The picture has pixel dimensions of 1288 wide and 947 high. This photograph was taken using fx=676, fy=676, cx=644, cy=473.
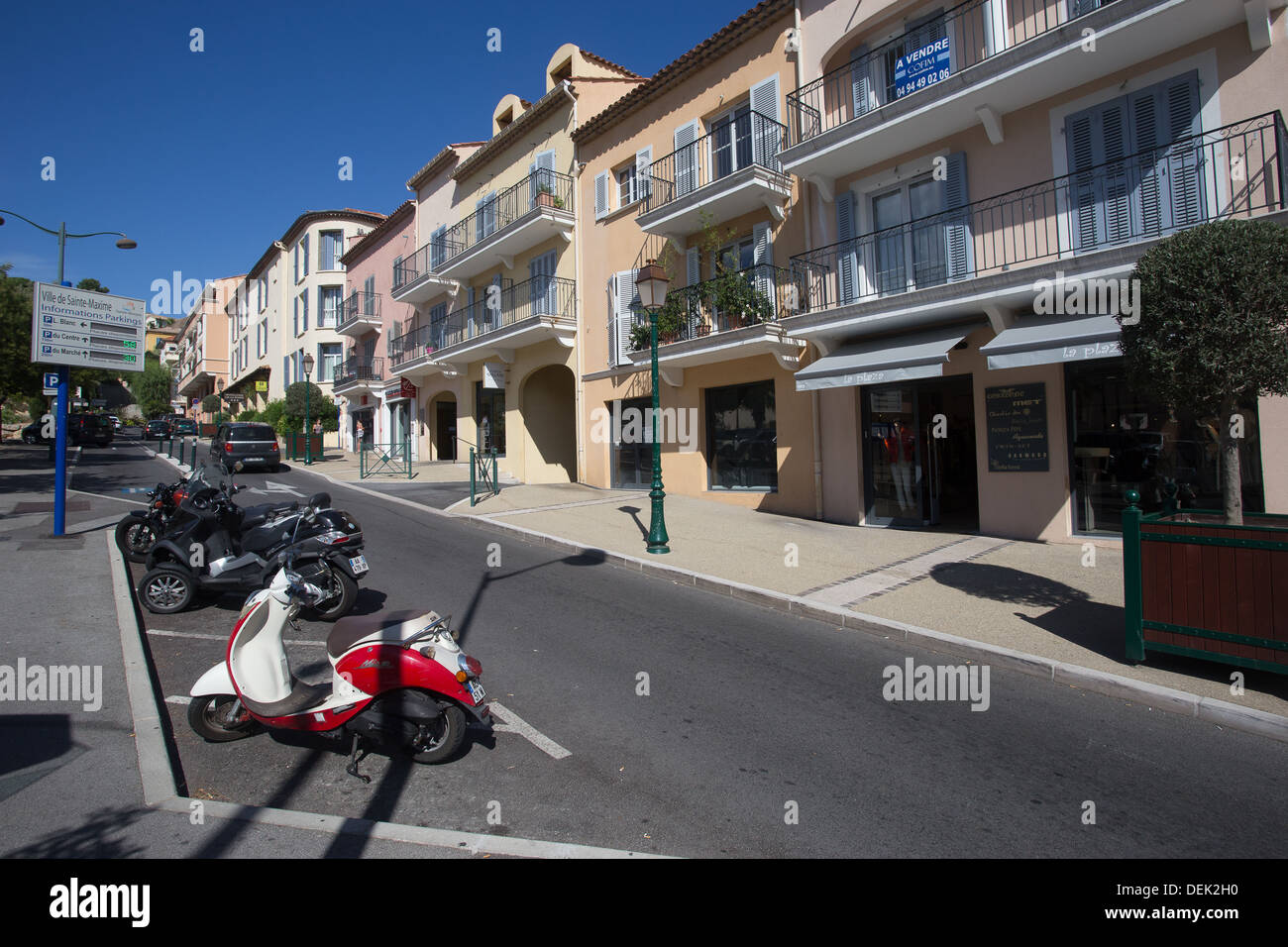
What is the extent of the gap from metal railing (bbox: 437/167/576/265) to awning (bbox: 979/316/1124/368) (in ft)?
42.0

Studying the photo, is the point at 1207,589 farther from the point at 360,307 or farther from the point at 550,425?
the point at 360,307

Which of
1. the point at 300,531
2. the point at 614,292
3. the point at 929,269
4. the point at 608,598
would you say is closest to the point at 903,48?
the point at 929,269

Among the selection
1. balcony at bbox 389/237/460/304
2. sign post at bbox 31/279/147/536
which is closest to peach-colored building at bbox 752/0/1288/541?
sign post at bbox 31/279/147/536

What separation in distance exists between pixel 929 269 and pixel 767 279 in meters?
3.17

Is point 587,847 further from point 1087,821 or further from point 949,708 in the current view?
point 949,708

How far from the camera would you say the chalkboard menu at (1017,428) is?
996cm

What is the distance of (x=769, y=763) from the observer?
389 centimetres

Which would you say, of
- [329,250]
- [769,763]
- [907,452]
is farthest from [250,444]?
[769,763]

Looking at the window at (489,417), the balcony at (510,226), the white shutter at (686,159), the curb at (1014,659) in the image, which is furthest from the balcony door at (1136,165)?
the window at (489,417)

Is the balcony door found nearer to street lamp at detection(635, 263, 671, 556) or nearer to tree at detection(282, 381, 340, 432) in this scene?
street lamp at detection(635, 263, 671, 556)

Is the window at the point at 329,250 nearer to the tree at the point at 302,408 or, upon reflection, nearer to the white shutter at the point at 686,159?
the tree at the point at 302,408

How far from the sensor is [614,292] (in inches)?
667

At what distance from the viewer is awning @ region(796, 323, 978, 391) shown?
9969 millimetres

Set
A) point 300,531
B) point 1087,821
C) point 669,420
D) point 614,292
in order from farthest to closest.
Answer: point 614,292 → point 669,420 → point 300,531 → point 1087,821
